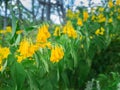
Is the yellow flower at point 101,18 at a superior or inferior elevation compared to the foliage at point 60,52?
superior

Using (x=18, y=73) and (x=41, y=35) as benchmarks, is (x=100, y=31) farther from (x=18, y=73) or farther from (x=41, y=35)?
(x=18, y=73)

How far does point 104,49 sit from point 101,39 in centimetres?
14

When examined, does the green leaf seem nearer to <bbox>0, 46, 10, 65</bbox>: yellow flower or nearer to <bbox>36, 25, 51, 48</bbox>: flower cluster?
<bbox>0, 46, 10, 65</bbox>: yellow flower

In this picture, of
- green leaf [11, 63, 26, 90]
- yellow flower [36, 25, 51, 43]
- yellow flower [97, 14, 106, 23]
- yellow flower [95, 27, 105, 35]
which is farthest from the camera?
yellow flower [97, 14, 106, 23]

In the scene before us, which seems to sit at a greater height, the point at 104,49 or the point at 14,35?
the point at 14,35

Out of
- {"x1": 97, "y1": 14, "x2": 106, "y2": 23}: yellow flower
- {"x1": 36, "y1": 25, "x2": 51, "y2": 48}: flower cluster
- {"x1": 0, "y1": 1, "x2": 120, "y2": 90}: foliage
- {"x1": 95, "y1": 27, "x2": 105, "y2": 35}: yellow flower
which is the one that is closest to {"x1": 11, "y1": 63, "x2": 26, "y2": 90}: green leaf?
{"x1": 0, "y1": 1, "x2": 120, "y2": 90}: foliage

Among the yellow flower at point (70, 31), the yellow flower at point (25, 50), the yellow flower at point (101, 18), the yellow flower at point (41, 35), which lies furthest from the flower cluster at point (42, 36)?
the yellow flower at point (101, 18)

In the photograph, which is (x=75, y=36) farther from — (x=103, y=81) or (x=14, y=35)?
(x=14, y=35)

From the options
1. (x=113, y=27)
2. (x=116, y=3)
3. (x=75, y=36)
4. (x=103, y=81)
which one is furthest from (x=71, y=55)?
(x=116, y=3)

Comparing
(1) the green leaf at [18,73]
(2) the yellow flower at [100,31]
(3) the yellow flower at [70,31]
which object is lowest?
(1) the green leaf at [18,73]

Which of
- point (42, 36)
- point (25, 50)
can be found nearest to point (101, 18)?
point (42, 36)

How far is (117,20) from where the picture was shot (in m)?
3.24

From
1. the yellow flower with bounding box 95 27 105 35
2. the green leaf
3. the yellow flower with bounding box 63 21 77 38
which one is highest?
the yellow flower with bounding box 63 21 77 38

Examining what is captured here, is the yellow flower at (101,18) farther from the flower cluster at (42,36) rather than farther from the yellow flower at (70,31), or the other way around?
the flower cluster at (42,36)
